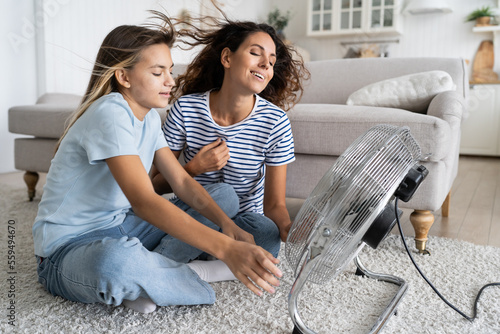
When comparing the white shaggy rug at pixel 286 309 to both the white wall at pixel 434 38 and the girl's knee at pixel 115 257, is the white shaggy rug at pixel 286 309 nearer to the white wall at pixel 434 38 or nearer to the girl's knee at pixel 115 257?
the girl's knee at pixel 115 257

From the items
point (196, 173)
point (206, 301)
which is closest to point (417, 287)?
point (206, 301)

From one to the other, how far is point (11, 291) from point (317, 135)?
103 centimetres

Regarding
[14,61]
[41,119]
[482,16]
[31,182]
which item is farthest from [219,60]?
[482,16]

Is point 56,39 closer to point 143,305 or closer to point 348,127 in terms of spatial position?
point 348,127

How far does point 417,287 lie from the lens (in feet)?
3.85

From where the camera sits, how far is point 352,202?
2.36 feet

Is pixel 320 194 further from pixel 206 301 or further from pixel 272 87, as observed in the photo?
pixel 272 87

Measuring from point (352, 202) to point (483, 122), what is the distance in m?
4.09

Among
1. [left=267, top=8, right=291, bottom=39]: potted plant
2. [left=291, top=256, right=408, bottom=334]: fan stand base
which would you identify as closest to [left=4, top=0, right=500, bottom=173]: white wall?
[left=267, top=8, right=291, bottom=39]: potted plant

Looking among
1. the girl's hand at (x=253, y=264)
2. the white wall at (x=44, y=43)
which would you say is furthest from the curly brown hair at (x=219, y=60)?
the white wall at (x=44, y=43)

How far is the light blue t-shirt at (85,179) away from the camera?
37.4 inches

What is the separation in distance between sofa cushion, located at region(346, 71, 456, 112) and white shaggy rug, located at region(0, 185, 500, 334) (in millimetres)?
751

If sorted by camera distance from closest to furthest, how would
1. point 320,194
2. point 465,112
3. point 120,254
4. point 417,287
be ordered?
point 320,194 → point 120,254 → point 417,287 → point 465,112

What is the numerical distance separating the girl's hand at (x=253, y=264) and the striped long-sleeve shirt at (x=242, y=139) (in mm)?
554
